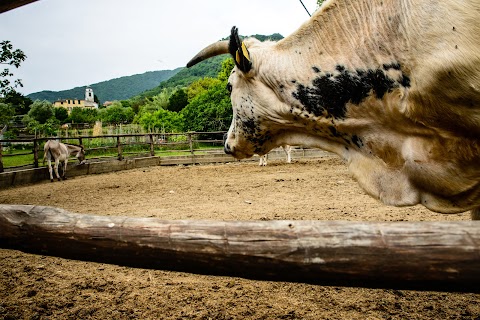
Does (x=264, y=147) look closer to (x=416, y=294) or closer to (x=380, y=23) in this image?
(x=380, y=23)

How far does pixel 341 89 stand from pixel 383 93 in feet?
0.95

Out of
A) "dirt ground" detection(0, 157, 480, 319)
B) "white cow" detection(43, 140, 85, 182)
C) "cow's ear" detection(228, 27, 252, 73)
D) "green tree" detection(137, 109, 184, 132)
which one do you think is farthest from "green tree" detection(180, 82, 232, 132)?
"cow's ear" detection(228, 27, 252, 73)

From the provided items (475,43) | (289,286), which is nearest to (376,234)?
(475,43)

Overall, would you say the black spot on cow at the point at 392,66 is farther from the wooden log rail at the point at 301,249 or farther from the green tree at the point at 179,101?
the green tree at the point at 179,101

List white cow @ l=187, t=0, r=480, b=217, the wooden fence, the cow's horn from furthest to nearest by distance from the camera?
the wooden fence → the cow's horn → white cow @ l=187, t=0, r=480, b=217

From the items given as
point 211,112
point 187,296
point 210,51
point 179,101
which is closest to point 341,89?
point 210,51

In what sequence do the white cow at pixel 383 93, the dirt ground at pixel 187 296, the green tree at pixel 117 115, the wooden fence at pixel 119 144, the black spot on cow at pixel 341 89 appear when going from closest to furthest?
the white cow at pixel 383 93, the black spot on cow at pixel 341 89, the dirt ground at pixel 187 296, the wooden fence at pixel 119 144, the green tree at pixel 117 115

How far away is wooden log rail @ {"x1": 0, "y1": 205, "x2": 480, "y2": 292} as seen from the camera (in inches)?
41.0

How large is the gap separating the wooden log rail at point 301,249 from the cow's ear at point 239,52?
166 centimetres

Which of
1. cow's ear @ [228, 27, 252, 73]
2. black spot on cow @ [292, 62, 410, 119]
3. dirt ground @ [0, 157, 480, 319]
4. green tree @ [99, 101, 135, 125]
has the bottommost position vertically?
dirt ground @ [0, 157, 480, 319]

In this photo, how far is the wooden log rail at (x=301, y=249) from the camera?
3.42ft

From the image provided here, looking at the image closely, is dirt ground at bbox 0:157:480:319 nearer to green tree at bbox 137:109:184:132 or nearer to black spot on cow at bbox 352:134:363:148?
black spot on cow at bbox 352:134:363:148

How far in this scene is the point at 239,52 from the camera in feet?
8.62

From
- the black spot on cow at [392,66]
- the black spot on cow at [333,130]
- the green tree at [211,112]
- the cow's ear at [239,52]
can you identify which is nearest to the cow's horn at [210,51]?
the cow's ear at [239,52]
